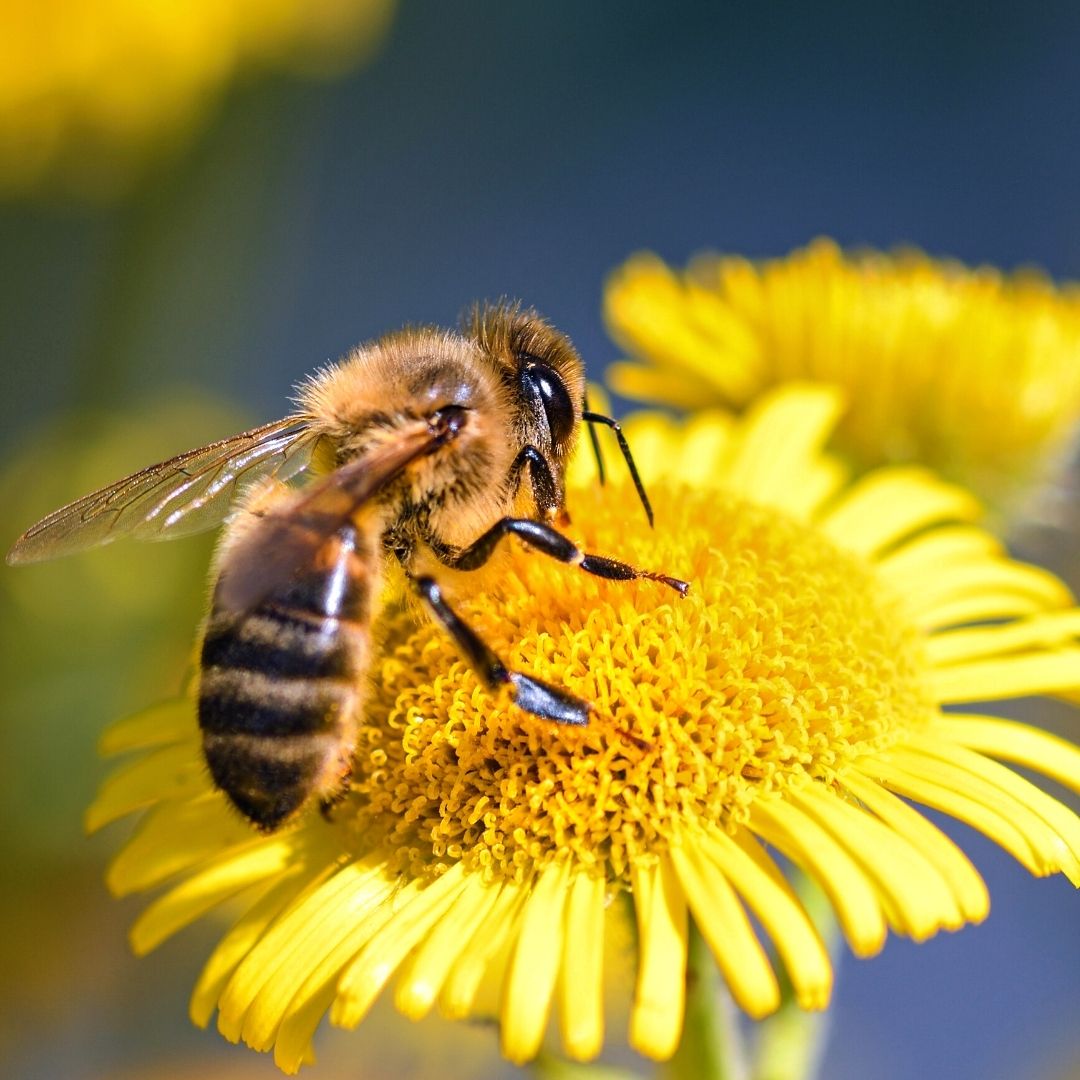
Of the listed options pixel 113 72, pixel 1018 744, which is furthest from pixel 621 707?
pixel 113 72

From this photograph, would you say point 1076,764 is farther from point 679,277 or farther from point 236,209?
point 236,209

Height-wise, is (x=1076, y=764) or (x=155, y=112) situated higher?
(x=155, y=112)

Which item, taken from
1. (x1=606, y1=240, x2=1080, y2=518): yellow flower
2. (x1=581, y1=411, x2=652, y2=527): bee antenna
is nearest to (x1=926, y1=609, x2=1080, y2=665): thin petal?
(x1=581, y1=411, x2=652, y2=527): bee antenna

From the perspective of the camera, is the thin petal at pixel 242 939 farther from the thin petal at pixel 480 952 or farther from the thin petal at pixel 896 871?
the thin petal at pixel 896 871

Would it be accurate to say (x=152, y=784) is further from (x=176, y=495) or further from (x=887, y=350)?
(x=887, y=350)

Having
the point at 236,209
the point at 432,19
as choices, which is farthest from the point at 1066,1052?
the point at 432,19

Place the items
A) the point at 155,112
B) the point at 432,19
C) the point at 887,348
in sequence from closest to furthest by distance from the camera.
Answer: the point at 887,348, the point at 155,112, the point at 432,19
